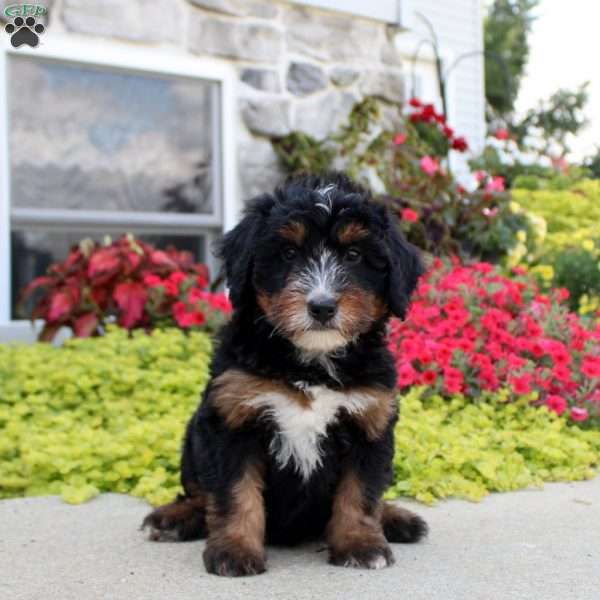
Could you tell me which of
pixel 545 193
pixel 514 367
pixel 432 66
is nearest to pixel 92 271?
pixel 514 367

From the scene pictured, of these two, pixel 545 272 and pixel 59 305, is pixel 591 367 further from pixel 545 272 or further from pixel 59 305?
pixel 59 305

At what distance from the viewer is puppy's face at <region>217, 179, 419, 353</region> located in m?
3.24

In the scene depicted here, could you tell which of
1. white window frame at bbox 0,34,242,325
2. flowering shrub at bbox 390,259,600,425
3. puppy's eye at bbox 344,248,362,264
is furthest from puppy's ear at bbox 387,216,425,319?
white window frame at bbox 0,34,242,325

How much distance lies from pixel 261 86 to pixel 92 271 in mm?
2828

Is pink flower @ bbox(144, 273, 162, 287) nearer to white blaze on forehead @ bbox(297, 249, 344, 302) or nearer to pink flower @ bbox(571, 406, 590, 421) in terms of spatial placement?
pink flower @ bbox(571, 406, 590, 421)

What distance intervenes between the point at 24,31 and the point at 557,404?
510 cm

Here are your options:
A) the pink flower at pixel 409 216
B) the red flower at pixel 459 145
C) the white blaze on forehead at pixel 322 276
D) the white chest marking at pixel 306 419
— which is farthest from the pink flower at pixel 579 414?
the red flower at pixel 459 145

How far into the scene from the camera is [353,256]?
133 inches

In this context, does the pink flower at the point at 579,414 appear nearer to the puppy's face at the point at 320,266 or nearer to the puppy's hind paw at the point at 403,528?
the puppy's hind paw at the point at 403,528

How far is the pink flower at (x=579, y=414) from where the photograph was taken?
5969mm

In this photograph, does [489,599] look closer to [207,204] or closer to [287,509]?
[287,509]

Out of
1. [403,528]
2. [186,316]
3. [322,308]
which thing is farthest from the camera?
[186,316]

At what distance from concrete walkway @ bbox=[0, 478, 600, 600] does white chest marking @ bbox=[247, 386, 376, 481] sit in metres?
0.41

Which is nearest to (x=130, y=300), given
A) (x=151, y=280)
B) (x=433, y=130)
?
(x=151, y=280)
